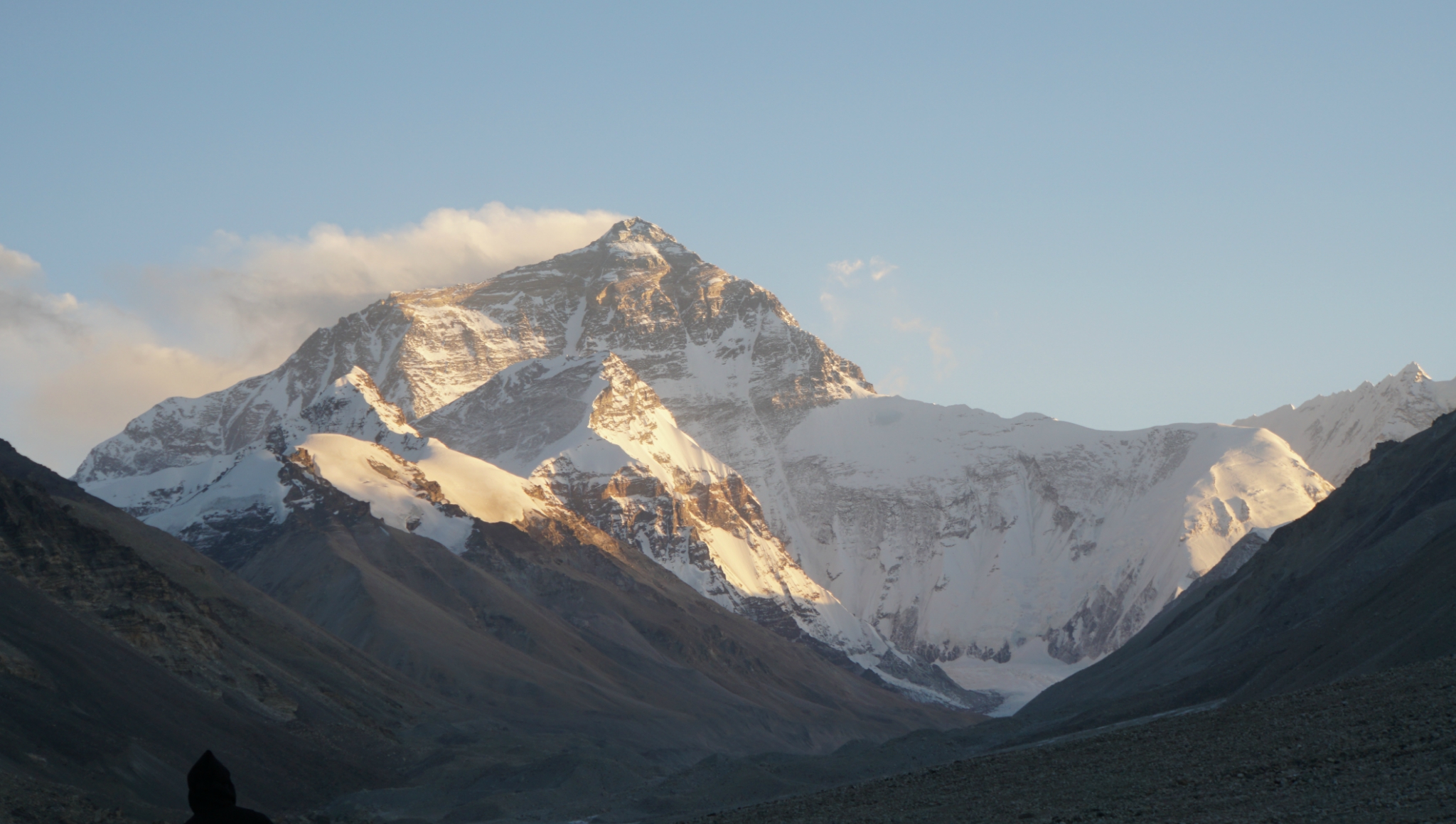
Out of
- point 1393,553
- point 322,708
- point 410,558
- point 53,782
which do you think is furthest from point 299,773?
point 410,558

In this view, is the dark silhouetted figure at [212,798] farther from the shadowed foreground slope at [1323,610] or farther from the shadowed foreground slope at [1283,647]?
the shadowed foreground slope at [1323,610]

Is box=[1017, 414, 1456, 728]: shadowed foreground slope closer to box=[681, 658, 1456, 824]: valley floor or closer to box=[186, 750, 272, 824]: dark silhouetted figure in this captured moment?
box=[681, 658, 1456, 824]: valley floor

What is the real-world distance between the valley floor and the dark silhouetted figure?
24.6 metres

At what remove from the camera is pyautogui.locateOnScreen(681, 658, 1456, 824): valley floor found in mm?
33531

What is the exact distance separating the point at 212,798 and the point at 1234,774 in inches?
1237

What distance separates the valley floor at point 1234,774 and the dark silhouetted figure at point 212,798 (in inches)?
967

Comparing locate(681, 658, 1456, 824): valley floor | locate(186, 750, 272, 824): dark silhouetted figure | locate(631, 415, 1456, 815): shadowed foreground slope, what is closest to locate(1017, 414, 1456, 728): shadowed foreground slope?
locate(631, 415, 1456, 815): shadowed foreground slope

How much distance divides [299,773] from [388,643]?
5989cm

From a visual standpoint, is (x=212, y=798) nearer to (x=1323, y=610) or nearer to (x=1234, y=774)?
(x=1234, y=774)

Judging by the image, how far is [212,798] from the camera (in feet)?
49.4

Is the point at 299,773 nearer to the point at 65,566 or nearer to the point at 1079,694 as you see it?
the point at 65,566

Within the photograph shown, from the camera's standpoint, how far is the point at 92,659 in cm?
7850

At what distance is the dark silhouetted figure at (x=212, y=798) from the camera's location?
14836 mm

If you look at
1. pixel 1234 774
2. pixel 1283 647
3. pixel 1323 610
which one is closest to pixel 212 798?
pixel 1234 774
